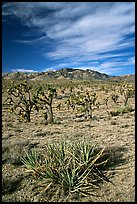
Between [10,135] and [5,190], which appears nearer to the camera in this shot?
[5,190]

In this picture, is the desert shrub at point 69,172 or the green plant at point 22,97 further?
the green plant at point 22,97

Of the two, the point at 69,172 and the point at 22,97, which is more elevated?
the point at 22,97

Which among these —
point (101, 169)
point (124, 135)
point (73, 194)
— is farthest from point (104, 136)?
point (73, 194)

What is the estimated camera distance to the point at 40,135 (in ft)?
37.9

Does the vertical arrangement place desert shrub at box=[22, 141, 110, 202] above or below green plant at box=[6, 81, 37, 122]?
below

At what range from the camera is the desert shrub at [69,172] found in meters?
5.77

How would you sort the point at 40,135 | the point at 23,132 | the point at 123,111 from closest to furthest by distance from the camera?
the point at 40,135
the point at 23,132
the point at 123,111

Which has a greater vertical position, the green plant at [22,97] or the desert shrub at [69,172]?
the green plant at [22,97]

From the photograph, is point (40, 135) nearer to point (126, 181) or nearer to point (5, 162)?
point (5, 162)

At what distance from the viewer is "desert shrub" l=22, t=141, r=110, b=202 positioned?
18.9 ft

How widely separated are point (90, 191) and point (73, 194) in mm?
407

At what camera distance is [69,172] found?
6266mm

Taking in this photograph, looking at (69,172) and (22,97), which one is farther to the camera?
(22,97)

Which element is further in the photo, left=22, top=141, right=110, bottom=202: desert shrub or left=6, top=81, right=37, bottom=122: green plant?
left=6, top=81, right=37, bottom=122: green plant
